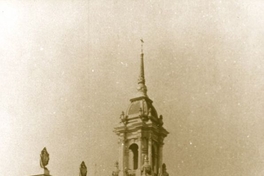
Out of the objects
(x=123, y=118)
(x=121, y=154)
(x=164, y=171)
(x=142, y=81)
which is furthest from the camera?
(x=142, y=81)

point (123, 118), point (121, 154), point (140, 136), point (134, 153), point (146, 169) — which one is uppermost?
point (123, 118)

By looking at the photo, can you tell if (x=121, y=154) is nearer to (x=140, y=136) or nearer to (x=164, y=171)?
(x=140, y=136)

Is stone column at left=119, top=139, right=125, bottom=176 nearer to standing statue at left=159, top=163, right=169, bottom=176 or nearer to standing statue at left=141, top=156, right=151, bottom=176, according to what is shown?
standing statue at left=141, top=156, right=151, bottom=176

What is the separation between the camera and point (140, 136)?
1575 inches

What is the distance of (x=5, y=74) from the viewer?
25578mm

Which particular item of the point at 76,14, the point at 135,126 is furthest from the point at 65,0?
the point at 135,126

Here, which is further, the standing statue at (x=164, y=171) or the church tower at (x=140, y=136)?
the standing statue at (x=164, y=171)

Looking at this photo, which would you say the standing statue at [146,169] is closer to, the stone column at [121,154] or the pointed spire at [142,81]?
the stone column at [121,154]

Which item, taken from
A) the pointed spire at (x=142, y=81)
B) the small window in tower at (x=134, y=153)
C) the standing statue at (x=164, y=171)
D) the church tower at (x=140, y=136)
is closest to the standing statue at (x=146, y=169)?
the church tower at (x=140, y=136)

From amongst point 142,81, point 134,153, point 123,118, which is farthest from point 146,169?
point 142,81

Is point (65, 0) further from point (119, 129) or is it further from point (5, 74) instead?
point (119, 129)

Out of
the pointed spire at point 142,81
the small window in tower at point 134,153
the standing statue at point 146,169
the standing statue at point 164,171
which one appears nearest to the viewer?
the standing statue at point 146,169

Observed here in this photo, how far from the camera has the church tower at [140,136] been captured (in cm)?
3956

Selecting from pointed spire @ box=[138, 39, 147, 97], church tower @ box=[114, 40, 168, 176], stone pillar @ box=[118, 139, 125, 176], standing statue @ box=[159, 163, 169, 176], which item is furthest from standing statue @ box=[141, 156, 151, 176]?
pointed spire @ box=[138, 39, 147, 97]
